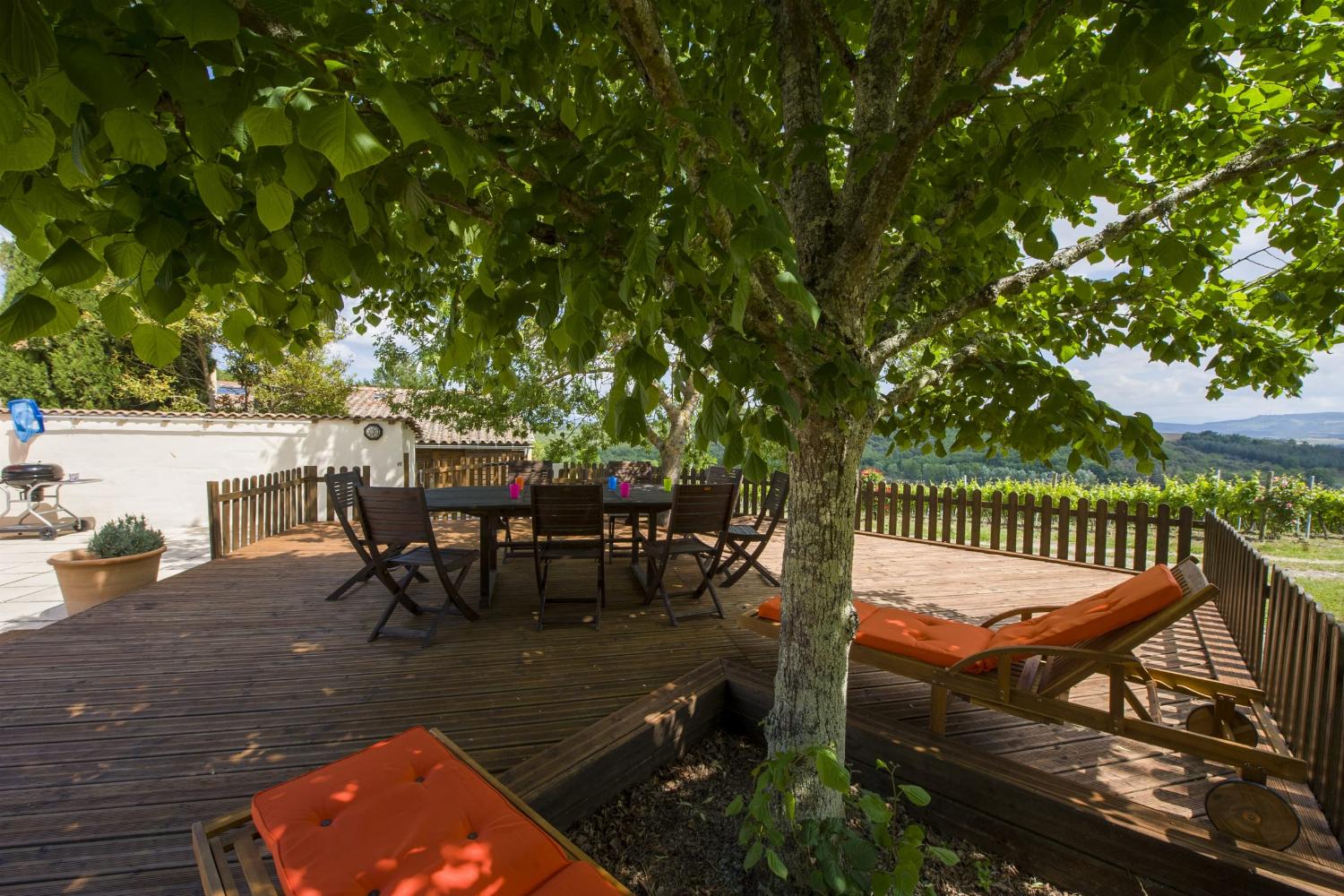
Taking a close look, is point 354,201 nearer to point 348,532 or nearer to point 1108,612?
point 1108,612

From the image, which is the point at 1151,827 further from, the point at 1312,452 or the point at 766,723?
the point at 1312,452

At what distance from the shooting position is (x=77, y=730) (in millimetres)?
2631

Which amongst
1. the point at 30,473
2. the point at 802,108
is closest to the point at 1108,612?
the point at 802,108

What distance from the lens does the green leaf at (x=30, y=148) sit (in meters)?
0.91

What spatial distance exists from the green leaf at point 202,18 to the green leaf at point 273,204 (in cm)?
29

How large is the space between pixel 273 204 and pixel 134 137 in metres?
0.21

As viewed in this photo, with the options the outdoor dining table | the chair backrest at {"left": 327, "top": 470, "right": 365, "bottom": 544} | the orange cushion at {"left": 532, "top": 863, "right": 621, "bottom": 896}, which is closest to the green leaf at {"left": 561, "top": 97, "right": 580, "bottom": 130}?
the orange cushion at {"left": 532, "top": 863, "right": 621, "bottom": 896}

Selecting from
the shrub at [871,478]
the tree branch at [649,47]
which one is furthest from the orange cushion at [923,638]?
the shrub at [871,478]

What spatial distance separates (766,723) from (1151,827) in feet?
4.37

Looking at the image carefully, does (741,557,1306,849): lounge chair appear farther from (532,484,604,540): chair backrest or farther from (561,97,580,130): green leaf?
(561,97,580,130): green leaf

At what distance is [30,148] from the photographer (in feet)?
3.06

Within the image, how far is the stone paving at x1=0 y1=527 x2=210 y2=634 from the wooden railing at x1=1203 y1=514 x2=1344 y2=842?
9378 mm

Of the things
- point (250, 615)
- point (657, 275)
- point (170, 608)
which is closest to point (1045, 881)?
point (657, 275)

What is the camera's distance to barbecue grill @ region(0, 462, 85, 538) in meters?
11.1
